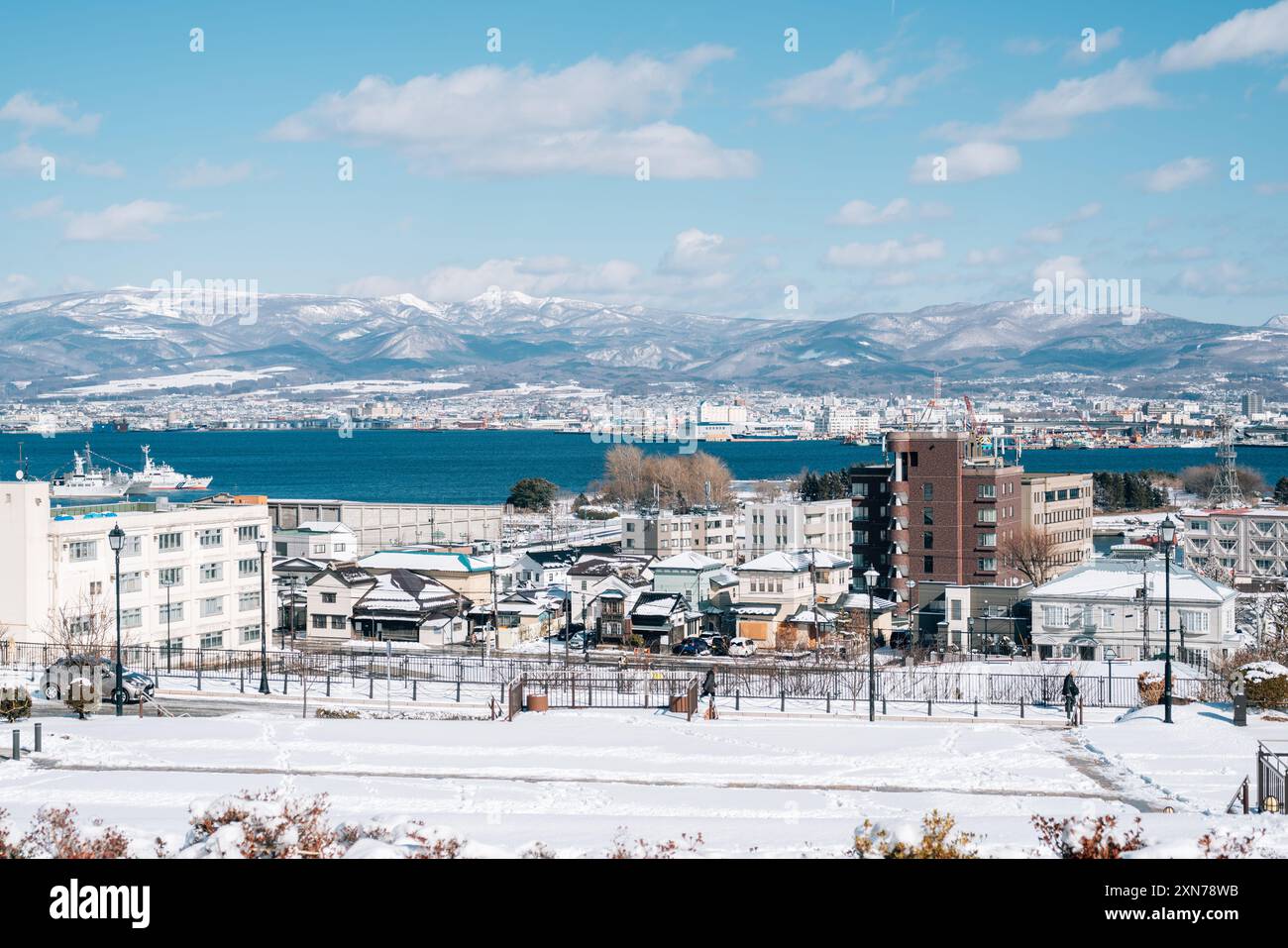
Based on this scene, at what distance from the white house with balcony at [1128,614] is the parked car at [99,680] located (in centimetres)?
2636

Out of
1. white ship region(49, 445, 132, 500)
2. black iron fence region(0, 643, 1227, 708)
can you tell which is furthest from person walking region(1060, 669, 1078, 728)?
white ship region(49, 445, 132, 500)

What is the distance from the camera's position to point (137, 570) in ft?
123

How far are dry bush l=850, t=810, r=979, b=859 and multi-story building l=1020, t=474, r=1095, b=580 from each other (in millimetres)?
57129

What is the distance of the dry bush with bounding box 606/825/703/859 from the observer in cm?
942

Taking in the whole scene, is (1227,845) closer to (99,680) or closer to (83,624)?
(99,680)

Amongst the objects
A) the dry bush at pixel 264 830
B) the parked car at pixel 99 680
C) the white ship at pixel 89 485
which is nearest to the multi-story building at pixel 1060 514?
the parked car at pixel 99 680

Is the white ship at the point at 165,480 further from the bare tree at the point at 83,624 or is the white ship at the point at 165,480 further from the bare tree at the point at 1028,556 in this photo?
the bare tree at the point at 83,624

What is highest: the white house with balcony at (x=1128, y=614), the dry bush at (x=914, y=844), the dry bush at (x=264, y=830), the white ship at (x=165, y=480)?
the white ship at (x=165, y=480)

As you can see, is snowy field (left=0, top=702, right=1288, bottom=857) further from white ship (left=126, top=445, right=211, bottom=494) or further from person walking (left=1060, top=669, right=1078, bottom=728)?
white ship (left=126, top=445, right=211, bottom=494)

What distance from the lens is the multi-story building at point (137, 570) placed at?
34.7m

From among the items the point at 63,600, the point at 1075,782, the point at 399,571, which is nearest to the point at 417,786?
the point at 1075,782

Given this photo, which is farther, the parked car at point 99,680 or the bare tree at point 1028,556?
the bare tree at point 1028,556

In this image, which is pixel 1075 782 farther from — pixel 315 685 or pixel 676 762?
pixel 315 685

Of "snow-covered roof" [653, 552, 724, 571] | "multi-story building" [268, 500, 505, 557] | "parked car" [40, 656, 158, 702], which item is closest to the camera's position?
"parked car" [40, 656, 158, 702]
